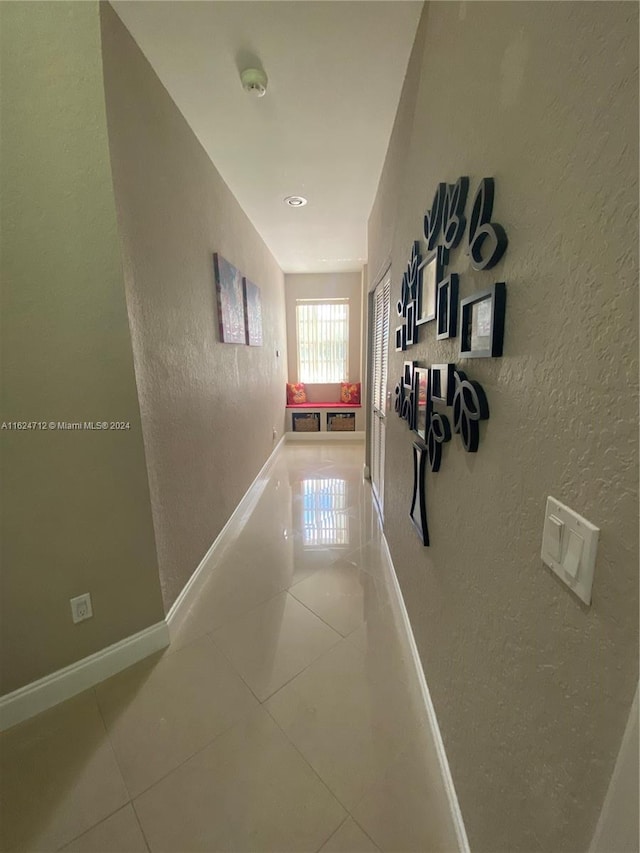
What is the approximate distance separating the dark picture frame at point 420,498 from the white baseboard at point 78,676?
1341mm

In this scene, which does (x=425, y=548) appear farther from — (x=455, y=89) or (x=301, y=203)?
(x=301, y=203)

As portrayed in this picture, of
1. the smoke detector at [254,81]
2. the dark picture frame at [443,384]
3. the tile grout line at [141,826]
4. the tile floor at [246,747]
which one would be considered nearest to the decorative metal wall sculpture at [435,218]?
the dark picture frame at [443,384]

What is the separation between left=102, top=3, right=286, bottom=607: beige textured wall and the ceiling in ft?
0.42

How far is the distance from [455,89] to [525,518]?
1248 mm

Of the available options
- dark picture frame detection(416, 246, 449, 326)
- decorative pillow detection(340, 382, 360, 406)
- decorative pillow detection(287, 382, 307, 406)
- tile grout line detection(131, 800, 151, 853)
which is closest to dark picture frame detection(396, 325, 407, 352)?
dark picture frame detection(416, 246, 449, 326)

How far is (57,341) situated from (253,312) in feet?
7.80

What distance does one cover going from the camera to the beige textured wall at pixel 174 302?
4.45 ft

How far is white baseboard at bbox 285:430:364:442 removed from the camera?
5.59 m

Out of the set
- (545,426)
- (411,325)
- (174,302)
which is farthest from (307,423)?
(545,426)

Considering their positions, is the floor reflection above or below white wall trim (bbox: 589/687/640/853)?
below

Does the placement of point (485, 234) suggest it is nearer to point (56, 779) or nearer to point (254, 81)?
point (254, 81)

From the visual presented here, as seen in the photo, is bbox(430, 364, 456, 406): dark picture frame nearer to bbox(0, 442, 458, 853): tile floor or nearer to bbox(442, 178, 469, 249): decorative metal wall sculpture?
bbox(442, 178, 469, 249): decorative metal wall sculpture

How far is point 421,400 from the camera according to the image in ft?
4.48

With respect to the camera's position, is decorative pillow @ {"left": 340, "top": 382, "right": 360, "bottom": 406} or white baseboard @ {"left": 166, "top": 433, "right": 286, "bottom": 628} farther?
decorative pillow @ {"left": 340, "top": 382, "right": 360, "bottom": 406}
